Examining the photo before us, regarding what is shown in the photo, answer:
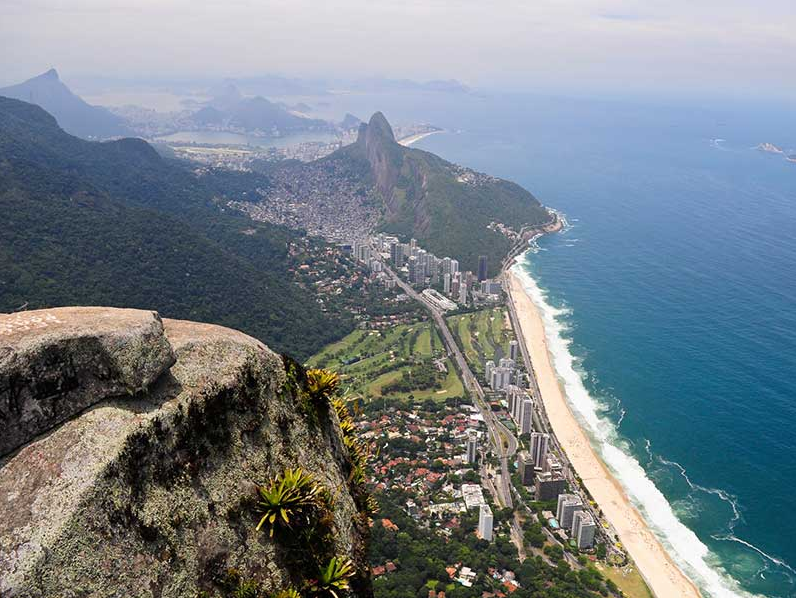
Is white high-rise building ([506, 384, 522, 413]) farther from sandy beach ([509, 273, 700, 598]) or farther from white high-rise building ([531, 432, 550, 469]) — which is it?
white high-rise building ([531, 432, 550, 469])

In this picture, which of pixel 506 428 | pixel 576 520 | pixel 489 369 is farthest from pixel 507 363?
pixel 576 520

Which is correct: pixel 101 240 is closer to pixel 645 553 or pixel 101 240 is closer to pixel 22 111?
pixel 645 553

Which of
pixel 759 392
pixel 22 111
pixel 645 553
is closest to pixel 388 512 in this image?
pixel 645 553

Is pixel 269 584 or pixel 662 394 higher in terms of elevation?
pixel 269 584

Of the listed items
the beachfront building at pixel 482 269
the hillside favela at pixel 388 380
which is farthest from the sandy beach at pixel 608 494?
the beachfront building at pixel 482 269

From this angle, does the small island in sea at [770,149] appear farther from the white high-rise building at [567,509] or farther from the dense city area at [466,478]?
the white high-rise building at [567,509]

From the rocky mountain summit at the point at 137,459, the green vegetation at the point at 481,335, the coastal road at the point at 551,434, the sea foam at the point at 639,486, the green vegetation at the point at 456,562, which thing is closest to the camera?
the rocky mountain summit at the point at 137,459
